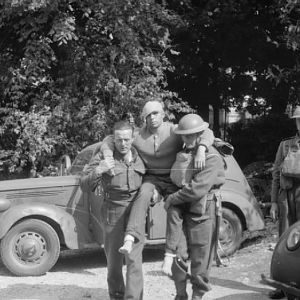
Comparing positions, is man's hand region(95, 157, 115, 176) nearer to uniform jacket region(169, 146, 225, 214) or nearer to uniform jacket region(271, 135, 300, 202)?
uniform jacket region(169, 146, 225, 214)

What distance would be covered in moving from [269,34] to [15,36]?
229 inches

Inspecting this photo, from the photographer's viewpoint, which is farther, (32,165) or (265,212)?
(32,165)

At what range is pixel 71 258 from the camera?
8.45 metres

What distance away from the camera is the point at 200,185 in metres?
5.09

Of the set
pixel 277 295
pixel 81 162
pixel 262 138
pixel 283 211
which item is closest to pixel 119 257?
pixel 277 295

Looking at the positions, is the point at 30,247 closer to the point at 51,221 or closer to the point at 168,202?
the point at 51,221

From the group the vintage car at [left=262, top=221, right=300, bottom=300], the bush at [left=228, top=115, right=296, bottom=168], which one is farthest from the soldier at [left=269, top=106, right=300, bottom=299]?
the bush at [left=228, top=115, right=296, bottom=168]

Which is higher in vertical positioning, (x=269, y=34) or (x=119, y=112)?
(x=269, y=34)

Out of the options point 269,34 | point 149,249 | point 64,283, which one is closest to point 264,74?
point 269,34

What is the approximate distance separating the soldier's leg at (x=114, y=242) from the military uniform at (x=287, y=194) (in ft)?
5.85

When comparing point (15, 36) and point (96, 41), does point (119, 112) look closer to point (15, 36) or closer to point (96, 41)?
point (96, 41)

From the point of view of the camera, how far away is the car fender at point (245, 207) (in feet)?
26.2

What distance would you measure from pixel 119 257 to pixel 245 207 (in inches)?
116

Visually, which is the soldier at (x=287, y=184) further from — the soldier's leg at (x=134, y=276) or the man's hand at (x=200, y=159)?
the soldier's leg at (x=134, y=276)
